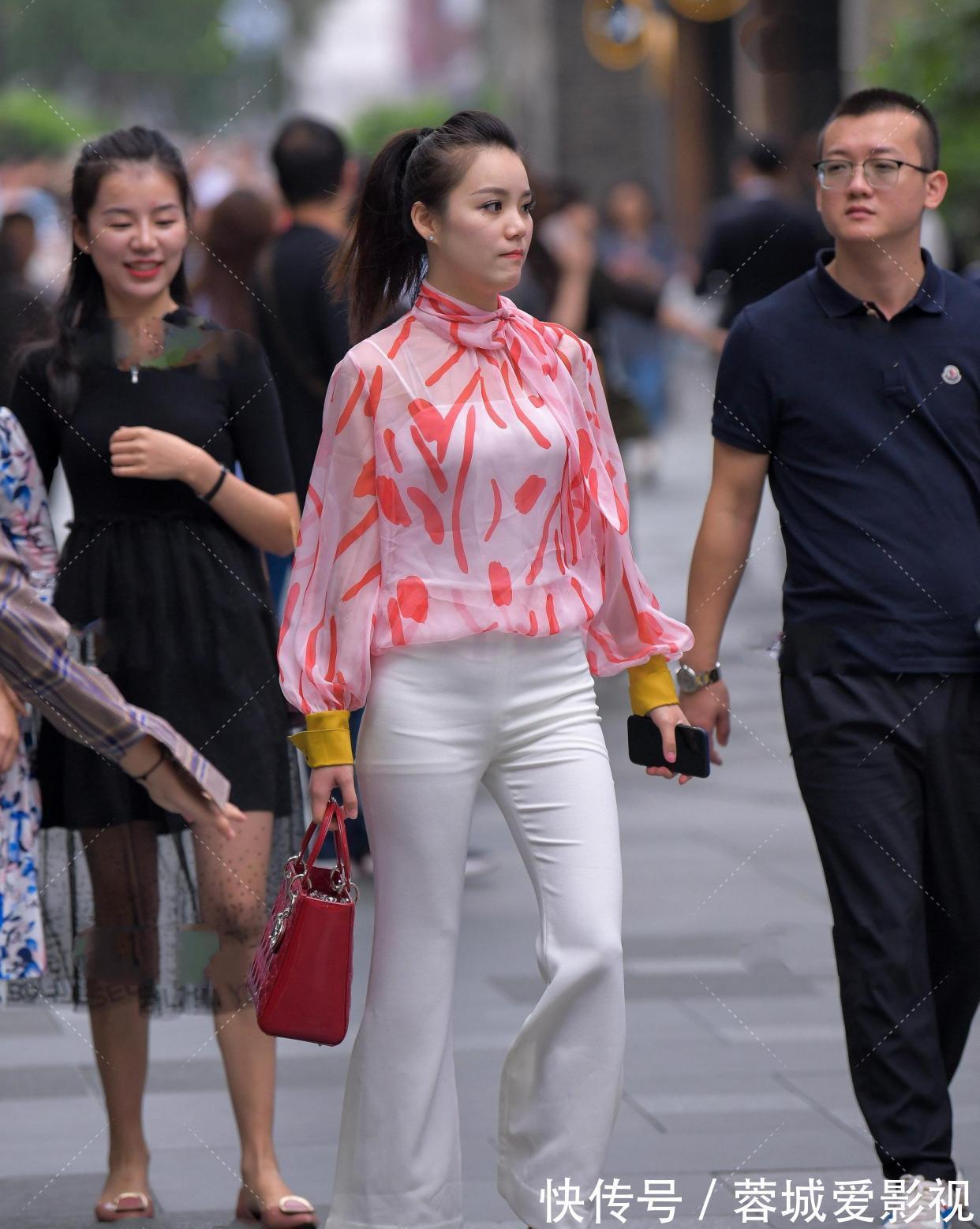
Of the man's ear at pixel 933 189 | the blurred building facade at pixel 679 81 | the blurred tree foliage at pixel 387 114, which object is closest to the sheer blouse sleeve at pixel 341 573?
the man's ear at pixel 933 189

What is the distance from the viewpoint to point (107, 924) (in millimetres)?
4031

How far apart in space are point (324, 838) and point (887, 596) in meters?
1.07

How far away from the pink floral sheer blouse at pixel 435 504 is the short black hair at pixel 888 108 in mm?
821

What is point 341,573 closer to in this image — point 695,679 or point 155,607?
point 155,607

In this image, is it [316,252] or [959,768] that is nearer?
[959,768]

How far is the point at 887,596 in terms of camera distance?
3846mm

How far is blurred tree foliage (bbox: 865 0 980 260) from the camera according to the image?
39.7 feet

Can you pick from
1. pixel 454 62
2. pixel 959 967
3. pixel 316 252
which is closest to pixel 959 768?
pixel 959 967

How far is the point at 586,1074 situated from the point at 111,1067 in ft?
3.29

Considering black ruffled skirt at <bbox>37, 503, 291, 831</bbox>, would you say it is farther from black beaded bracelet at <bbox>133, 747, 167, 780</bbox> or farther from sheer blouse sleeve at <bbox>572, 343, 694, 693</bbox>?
sheer blouse sleeve at <bbox>572, 343, 694, 693</bbox>

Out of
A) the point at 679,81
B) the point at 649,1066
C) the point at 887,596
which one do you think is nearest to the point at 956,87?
the point at 649,1066

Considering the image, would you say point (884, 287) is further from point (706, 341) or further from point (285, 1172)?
point (706, 341)

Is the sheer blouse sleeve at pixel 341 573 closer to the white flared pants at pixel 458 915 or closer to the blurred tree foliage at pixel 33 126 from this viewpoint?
the white flared pants at pixel 458 915

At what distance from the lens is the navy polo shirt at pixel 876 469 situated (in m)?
3.84
